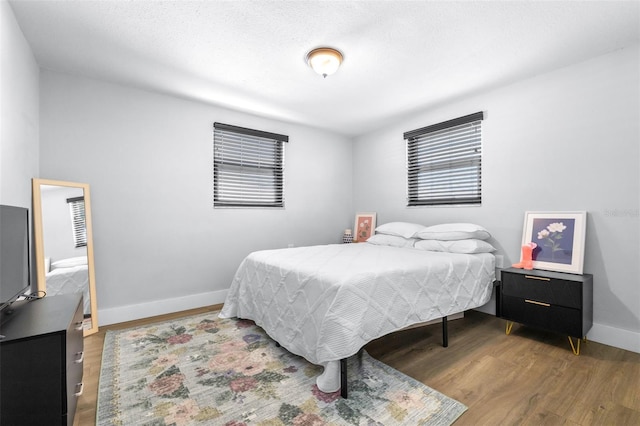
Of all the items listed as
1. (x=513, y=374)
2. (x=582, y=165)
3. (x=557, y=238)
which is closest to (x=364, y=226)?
(x=557, y=238)

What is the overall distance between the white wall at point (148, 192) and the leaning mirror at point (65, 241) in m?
0.14

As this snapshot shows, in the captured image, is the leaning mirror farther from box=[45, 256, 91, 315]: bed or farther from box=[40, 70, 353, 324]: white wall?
box=[40, 70, 353, 324]: white wall

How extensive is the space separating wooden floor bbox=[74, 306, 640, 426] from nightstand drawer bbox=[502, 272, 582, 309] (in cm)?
40

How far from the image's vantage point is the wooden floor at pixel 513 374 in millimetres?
1565

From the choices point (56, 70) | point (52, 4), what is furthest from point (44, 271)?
point (52, 4)

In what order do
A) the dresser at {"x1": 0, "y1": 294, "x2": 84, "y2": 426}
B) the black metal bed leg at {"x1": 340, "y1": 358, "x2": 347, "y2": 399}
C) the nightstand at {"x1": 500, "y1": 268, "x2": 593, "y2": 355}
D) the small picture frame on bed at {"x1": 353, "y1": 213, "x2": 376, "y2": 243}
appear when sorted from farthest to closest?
the small picture frame on bed at {"x1": 353, "y1": 213, "x2": 376, "y2": 243}
the nightstand at {"x1": 500, "y1": 268, "x2": 593, "y2": 355}
the black metal bed leg at {"x1": 340, "y1": 358, "x2": 347, "y2": 399}
the dresser at {"x1": 0, "y1": 294, "x2": 84, "y2": 426}

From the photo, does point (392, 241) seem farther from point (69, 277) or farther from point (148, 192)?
point (69, 277)

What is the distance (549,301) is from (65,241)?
4246 mm

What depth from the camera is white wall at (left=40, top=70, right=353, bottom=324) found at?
2770mm

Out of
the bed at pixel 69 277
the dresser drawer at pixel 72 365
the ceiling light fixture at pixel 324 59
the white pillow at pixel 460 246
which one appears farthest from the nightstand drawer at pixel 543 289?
the bed at pixel 69 277

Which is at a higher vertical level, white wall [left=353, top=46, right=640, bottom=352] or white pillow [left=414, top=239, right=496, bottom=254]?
white wall [left=353, top=46, right=640, bottom=352]

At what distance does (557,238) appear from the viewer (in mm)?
2613

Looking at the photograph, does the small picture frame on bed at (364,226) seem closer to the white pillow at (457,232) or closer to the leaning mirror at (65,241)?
the white pillow at (457,232)

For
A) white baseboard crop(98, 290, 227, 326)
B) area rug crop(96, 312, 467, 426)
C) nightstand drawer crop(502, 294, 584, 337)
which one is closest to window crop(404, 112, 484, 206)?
nightstand drawer crop(502, 294, 584, 337)
